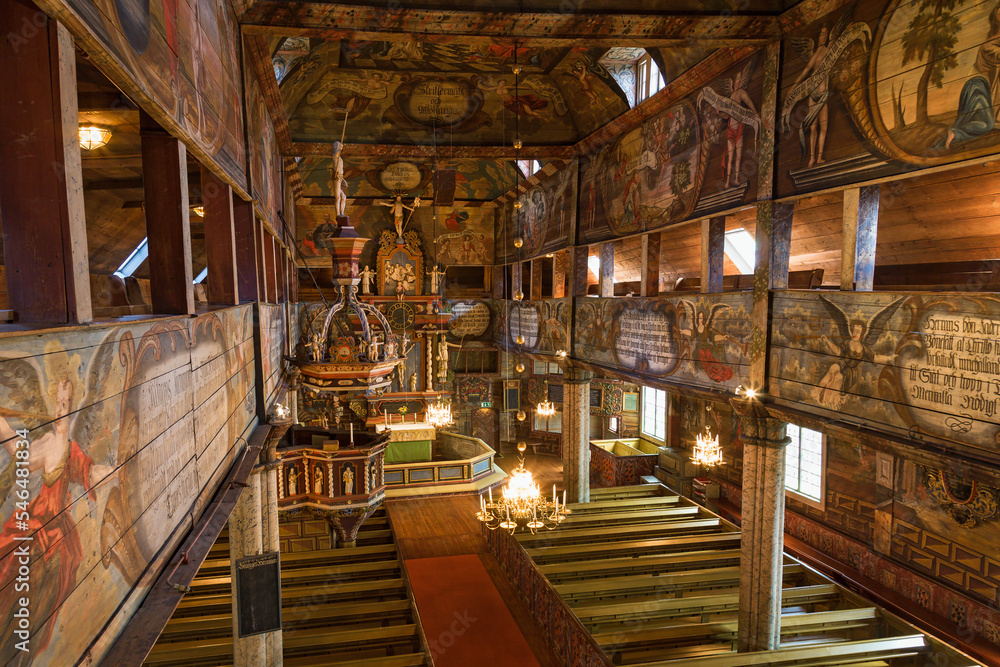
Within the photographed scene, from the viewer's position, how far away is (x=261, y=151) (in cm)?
725

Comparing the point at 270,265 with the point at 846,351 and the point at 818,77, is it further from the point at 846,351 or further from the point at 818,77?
the point at 846,351

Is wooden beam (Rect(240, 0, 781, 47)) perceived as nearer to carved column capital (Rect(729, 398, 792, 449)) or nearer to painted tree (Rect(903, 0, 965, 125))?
painted tree (Rect(903, 0, 965, 125))

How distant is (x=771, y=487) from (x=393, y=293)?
1420 centimetres

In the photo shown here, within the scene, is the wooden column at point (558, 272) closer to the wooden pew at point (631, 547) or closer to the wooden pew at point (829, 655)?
the wooden pew at point (631, 547)

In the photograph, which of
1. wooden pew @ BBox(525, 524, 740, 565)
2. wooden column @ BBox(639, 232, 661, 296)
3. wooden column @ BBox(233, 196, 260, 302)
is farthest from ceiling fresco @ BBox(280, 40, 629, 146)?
wooden pew @ BBox(525, 524, 740, 565)

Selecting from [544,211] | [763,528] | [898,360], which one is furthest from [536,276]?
[898,360]

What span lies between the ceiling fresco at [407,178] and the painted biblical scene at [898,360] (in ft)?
37.1

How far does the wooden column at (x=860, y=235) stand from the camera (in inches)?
222

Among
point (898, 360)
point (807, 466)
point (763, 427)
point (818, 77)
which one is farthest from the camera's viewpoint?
point (807, 466)

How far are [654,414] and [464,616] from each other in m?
11.2

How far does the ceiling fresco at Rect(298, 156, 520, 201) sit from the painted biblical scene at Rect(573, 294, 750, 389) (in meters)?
7.27

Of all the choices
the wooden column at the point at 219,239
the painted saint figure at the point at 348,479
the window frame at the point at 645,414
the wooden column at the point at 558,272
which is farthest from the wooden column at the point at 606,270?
the wooden column at the point at 219,239

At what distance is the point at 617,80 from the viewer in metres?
9.76

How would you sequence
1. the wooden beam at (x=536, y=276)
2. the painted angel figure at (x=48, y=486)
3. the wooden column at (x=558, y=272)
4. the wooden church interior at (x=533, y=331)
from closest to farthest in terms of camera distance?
the painted angel figure at (x=48, y=486)
the wooden church interior at (x=533, y=331)
the wooden column at (x=558, y=272)
the wooden beam at (x=536, y=276)
